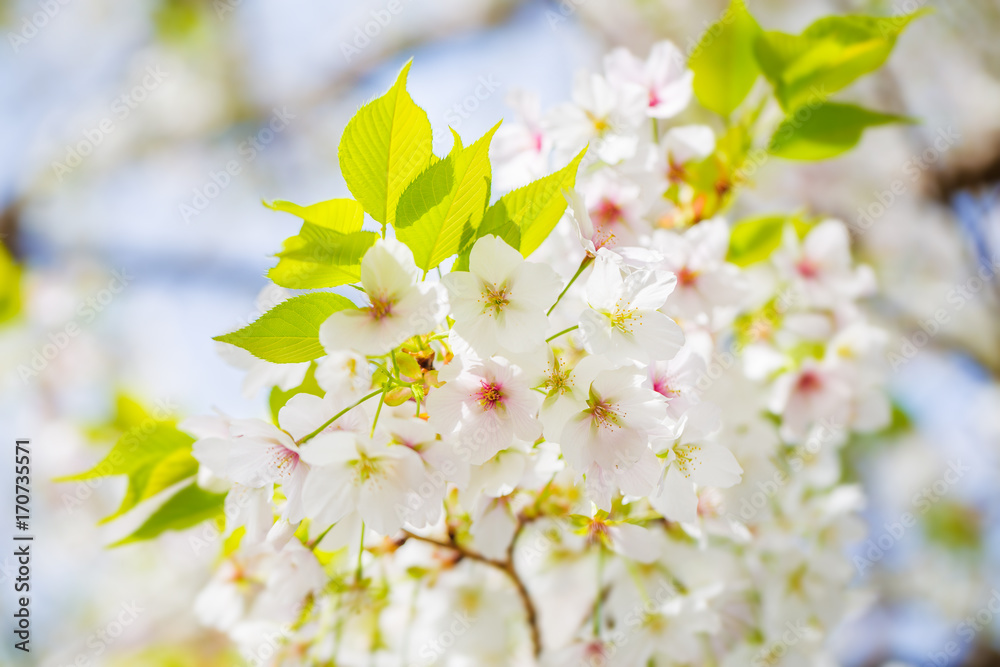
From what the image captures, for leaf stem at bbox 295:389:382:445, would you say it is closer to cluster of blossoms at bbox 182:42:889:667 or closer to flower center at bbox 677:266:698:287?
cluster of blossoms at bbox 182:42:889:667

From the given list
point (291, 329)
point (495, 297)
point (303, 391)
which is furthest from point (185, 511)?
point (495, 297)

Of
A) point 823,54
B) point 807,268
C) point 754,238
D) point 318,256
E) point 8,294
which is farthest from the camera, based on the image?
point 8,294

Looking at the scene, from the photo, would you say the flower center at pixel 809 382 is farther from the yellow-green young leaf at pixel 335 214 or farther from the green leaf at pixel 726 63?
the yellow-green young leaf at pixel 335 214

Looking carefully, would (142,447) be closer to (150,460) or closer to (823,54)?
(150,460)

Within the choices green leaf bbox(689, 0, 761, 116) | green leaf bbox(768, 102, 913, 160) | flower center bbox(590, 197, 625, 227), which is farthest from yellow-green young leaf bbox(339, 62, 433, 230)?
green leaf bbox(768, 102, 913, 160)

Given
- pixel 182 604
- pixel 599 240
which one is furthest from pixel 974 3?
pixel 182 604

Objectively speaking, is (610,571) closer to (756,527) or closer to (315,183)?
(756,527)

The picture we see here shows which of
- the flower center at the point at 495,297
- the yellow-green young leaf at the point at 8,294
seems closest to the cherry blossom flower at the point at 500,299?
the flower center at the point at 495,297
